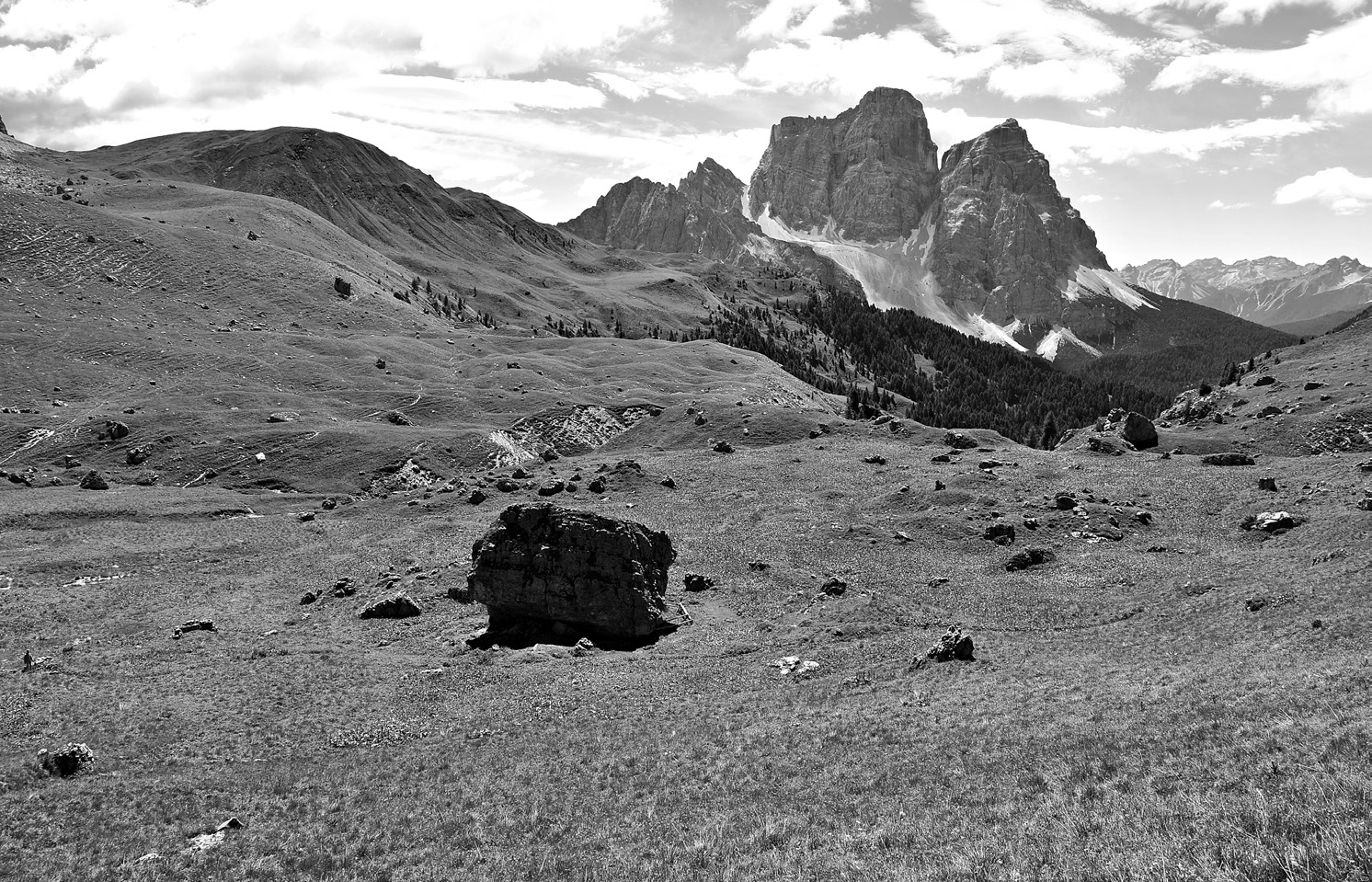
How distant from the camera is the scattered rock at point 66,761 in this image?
25.3m

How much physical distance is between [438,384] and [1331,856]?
120 meters

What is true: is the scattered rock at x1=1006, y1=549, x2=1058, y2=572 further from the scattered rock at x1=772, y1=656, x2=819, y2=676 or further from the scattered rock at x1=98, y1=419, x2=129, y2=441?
the scattered rock at x1=98, y1=419, x2=129, y2=441

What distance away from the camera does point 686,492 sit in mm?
76188

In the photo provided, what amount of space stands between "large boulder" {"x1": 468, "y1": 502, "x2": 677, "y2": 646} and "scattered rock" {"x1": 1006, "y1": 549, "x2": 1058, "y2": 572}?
79.4ft

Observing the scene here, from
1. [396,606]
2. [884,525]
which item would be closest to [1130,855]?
[396,606]

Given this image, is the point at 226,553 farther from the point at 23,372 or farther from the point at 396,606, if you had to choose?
the point at 23,372

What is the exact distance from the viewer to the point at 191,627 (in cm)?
4300

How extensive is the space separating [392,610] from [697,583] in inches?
763

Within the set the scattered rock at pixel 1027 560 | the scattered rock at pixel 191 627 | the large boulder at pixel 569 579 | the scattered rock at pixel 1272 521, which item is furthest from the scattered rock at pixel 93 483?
the scattered rock at pixel 1272 521

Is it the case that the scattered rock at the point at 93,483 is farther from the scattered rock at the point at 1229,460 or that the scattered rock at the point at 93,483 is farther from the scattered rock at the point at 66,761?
the scattered rock at the point at 1229,460

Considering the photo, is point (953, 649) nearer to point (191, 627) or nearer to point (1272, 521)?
point (1272, 521)

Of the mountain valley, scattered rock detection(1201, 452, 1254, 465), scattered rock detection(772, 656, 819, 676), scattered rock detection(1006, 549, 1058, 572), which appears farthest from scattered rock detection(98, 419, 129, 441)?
scattered rock detection(1201, 452, 1254, 465)

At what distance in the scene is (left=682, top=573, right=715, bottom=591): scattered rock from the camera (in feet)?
167

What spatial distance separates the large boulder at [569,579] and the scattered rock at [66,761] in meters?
20.2
